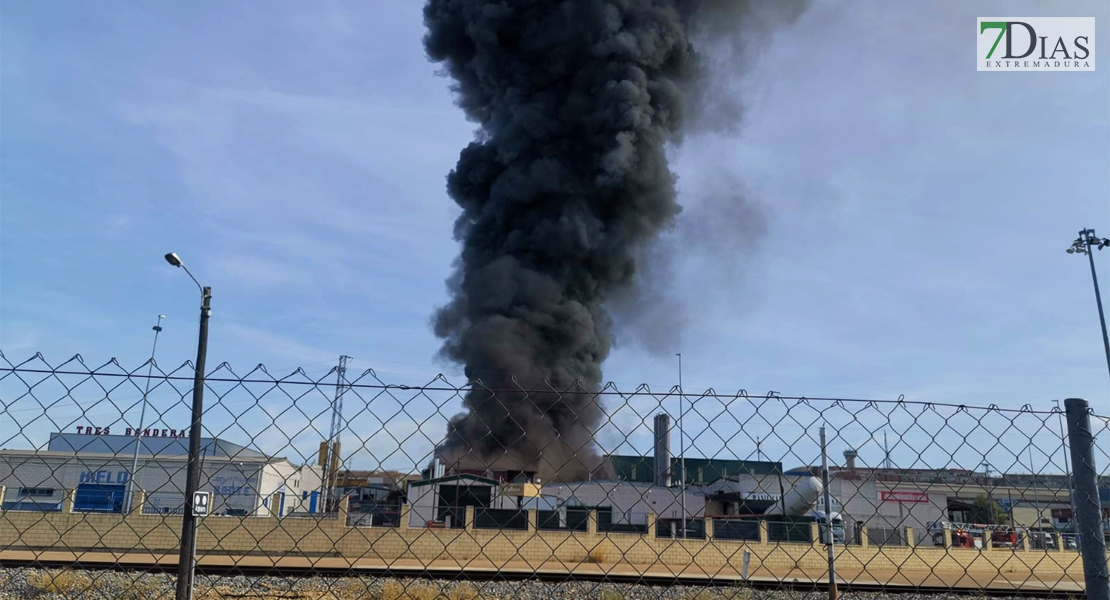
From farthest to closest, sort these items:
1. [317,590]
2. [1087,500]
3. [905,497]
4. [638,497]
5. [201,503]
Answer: [905,497] → [638,497] → [317,590] → [201,503] → [1087,500]

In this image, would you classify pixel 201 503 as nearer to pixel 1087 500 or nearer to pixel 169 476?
pixel 169 476

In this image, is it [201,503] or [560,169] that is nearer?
[201,503]

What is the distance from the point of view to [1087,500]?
246 centimetres

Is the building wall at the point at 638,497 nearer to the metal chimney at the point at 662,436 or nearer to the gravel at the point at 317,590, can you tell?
the gravel at the point at 317,590

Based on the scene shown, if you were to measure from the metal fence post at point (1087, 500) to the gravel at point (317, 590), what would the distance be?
1488 mm

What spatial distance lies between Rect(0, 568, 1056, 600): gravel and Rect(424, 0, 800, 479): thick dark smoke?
2538 cm

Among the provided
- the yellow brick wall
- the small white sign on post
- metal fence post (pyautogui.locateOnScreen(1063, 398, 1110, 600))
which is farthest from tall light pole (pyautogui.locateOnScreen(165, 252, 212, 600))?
the yellow brick wall

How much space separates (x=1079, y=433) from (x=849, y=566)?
48.2 ft

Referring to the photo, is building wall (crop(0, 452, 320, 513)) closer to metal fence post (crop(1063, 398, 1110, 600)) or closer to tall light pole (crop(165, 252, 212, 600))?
tall light pole (crop(165, 252, 212, 600))

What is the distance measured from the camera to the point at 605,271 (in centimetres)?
3812

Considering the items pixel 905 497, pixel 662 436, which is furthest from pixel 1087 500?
pixel 905 497

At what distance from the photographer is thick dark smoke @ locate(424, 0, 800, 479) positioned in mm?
34844

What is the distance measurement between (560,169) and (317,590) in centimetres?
3249

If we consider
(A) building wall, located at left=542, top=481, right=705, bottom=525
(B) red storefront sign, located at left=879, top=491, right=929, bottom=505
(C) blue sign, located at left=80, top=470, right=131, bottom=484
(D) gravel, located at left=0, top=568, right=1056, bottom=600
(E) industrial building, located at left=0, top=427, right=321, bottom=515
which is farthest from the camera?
(A) building wall, located at left=542, top=481, right=705, bottom=525
